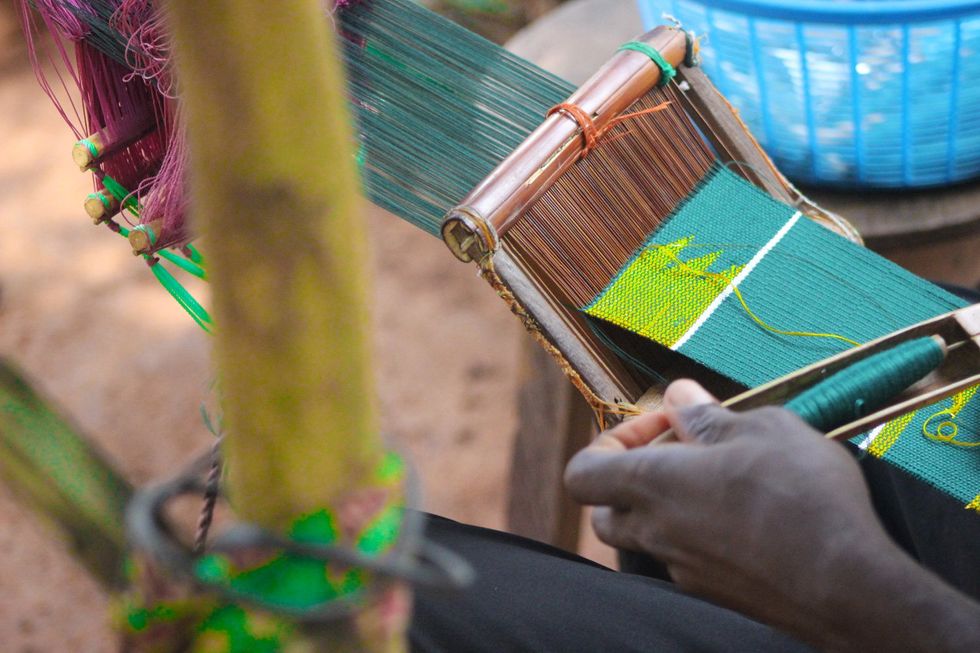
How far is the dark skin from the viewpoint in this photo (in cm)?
59

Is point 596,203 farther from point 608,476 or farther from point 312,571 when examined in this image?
point 312,571

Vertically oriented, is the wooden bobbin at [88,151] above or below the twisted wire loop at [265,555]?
below

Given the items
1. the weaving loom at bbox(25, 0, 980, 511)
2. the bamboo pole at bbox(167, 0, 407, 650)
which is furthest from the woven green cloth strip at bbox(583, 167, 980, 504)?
the bamboo pole at bbox(167, 0, 407, 650)

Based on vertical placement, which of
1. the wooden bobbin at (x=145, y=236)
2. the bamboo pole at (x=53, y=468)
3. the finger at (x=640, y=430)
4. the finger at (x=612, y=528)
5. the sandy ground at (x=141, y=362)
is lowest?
the sandy ground at (x=141, y=362)

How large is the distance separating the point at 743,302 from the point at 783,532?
396 mm

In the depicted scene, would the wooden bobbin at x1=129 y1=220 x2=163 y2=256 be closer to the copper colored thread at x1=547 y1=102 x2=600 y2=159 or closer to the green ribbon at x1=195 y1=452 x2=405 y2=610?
the copper colored thread at x1=547 y1=102 x2=600 y2=159

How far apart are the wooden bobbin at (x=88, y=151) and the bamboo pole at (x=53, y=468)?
2.60 feet

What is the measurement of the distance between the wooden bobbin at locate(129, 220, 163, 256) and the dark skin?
0.52 m

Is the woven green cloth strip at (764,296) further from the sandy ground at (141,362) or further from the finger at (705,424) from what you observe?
the sandy ground at (141,362)

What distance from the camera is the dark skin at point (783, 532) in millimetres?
592

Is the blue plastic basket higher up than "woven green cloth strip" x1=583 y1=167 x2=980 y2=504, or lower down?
higher up

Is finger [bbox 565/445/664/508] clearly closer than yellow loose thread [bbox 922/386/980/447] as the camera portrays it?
Yes

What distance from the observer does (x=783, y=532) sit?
60cm

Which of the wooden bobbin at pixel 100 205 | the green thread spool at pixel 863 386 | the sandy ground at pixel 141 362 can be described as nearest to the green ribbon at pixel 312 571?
the green thread spool at pixel 863 386
